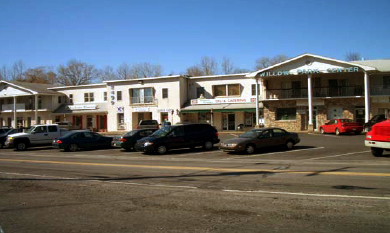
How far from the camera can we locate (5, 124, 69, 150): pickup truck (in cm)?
2612

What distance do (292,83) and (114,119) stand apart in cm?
2417

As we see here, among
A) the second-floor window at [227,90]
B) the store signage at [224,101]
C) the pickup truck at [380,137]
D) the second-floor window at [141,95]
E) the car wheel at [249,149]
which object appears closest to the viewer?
the pickup truck at [380,137]

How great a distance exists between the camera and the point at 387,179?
9664mm

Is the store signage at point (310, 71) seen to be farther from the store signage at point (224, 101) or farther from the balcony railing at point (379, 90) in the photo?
the store signage at point (224, 101)

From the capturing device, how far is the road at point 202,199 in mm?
6062

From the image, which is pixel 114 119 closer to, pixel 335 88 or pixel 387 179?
pixel 335 88

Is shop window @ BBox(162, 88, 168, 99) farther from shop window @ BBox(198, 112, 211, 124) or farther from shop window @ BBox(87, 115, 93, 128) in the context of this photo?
shop window @ BBox(87, 115, 93, 128)

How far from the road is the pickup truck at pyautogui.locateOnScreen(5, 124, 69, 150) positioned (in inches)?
560

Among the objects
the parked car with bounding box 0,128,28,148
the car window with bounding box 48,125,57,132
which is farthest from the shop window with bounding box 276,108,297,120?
the parked car with bounding box 0,128,28,148

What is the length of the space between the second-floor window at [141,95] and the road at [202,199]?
33263 mm

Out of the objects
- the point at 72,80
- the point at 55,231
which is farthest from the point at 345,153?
the point at 72,80

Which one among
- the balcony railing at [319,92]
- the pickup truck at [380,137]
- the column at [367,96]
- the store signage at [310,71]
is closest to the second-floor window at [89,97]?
the balcony railing at [319,92]

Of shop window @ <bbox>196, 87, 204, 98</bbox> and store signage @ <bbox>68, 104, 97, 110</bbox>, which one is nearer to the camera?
shop window @ <bbox>196, 87, 204, 98</bbox>

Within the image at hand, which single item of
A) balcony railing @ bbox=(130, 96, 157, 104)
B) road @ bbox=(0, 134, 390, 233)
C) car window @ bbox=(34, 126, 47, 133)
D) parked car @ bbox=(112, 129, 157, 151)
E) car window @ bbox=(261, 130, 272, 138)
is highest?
balcony railing @ bbox=(130, 96, 157, 104)
